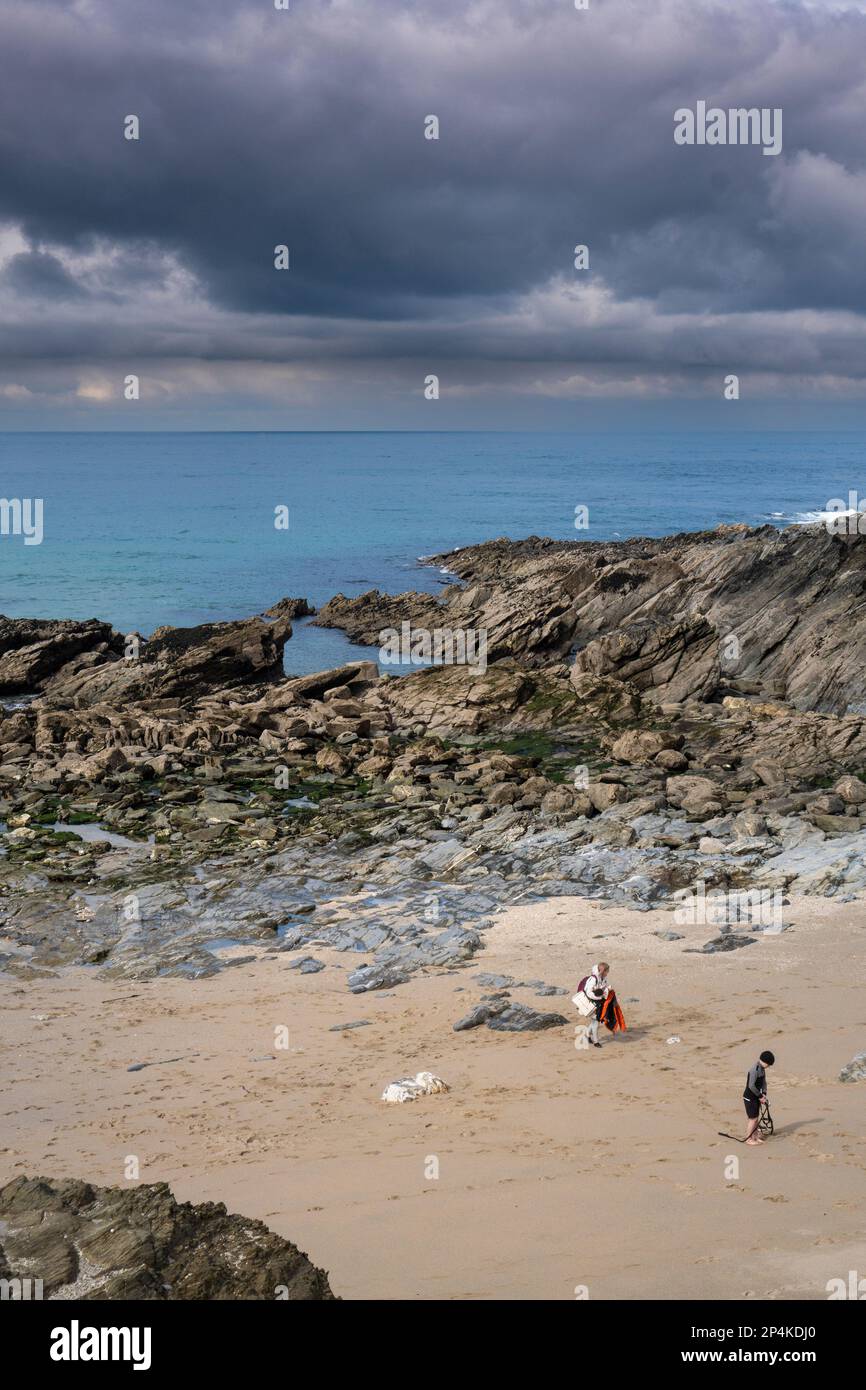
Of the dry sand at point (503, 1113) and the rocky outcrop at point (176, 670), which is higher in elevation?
the rocky outcrop at point (176, 670)

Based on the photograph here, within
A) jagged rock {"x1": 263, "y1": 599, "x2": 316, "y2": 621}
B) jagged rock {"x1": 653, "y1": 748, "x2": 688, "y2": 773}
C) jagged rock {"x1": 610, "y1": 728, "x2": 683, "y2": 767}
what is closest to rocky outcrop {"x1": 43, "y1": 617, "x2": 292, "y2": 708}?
jagged rock {"x1": 263, "y1": 599, "x2": 316, "y2": 621}

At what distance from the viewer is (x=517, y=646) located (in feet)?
163

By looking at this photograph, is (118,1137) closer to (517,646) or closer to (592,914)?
(592,914)

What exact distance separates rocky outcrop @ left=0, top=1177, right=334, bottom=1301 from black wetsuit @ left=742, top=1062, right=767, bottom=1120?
19.7 feet

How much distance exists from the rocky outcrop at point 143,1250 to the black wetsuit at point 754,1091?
6.02 meters

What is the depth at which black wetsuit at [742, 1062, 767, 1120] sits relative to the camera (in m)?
14.2

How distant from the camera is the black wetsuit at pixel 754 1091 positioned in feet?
46.6

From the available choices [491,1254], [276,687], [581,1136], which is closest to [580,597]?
[276,687]

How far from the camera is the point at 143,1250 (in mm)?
11180

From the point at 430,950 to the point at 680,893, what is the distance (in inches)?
237

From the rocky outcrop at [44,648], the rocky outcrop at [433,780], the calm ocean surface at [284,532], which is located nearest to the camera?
the rocky outcrop at [433,780]

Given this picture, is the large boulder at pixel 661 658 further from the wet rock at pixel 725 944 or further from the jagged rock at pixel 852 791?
the wet rock at pixel 725 944

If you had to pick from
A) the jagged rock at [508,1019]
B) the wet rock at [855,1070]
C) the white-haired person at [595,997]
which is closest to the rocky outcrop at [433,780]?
the jagged rock at [508,1019]

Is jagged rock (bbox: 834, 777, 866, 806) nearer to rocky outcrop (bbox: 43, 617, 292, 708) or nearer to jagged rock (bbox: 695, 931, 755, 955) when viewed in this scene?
jagged rock (bbox: 695, 931, 755, 955)
